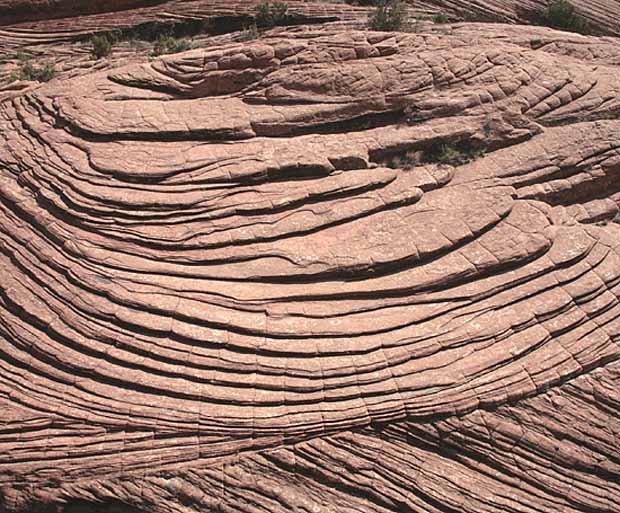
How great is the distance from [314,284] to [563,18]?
42.1ft

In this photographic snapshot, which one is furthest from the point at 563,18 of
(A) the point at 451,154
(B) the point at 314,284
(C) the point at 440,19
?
(B) the point at 314,284

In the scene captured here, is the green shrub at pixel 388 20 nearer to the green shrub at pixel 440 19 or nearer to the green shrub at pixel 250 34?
the green shrub at pixel 440 19

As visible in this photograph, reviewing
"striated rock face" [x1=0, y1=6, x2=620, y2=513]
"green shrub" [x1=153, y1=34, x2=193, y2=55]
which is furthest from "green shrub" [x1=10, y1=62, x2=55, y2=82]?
"green shrub" [x1=153, y1=34, x2=193, y2=55]

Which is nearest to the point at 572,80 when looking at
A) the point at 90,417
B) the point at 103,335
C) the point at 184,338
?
the point at 184,338

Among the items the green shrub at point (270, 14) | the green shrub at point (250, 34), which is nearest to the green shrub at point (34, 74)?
the green shrub at point (250, 34)

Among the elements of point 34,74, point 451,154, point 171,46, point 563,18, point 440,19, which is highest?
point 440,19

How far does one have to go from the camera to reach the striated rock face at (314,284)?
25.7 feet

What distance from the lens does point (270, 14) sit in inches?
582

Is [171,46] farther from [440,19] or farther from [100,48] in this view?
[440,19]

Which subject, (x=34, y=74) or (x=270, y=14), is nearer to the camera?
(x=34, y=74)

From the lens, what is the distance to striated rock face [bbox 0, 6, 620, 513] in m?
7.84

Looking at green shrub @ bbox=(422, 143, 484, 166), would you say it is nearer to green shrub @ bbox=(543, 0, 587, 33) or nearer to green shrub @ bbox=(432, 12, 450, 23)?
green shrub @ bbox=(432, 12, 450, 23)

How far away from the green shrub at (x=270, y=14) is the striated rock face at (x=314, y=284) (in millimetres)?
3376

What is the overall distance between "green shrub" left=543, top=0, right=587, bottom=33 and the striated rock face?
208 inches
